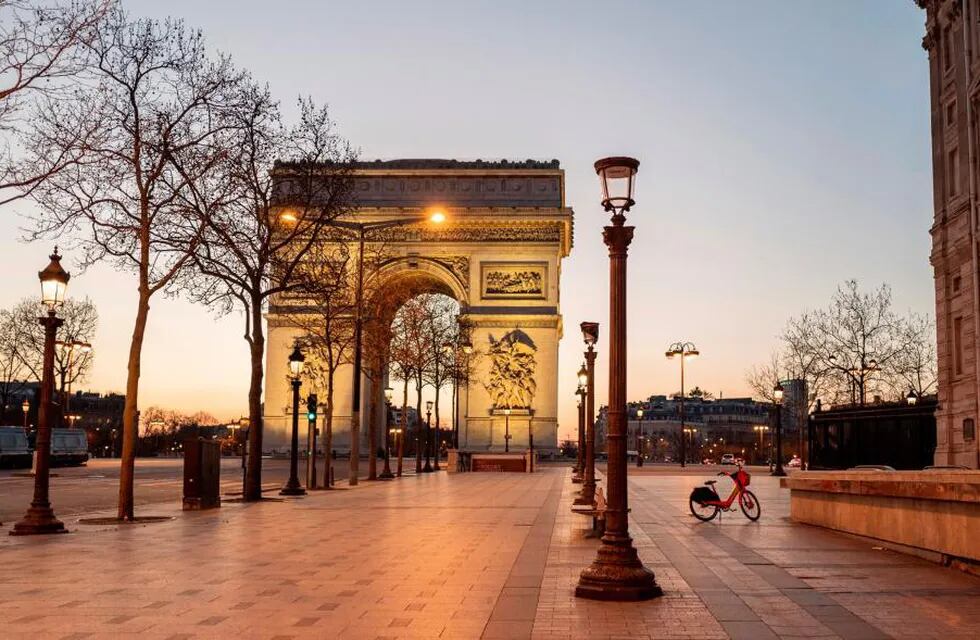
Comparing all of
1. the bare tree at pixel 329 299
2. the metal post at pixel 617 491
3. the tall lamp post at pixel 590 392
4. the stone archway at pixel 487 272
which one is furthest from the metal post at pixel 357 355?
the stone archway at pixel 487 272

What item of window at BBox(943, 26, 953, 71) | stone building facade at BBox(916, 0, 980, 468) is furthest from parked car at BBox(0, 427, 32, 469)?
window at BBox(943, 26, 953, 71)

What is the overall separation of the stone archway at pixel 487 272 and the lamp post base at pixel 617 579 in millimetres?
51893

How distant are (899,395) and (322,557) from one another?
57593 millimetres

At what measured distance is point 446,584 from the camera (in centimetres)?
1112

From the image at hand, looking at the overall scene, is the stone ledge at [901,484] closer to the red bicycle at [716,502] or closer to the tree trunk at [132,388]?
the red bicycle at [716,502]

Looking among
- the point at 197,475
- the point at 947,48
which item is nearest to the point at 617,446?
the point at 197,475

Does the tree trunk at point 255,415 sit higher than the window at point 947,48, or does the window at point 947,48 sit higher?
the window at point 947,48

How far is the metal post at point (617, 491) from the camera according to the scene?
1012cm

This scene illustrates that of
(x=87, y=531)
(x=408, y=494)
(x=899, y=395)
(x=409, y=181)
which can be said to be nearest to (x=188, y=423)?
(x=409, y=181)

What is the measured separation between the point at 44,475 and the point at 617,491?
1114 cm

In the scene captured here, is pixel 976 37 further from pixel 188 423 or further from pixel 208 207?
pixel 188 423

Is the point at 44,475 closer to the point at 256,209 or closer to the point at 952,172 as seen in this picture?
the point at 256,209

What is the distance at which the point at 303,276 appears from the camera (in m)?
26.9

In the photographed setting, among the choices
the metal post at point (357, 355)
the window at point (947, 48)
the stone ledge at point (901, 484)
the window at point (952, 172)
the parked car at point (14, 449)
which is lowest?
the parked car at point (14, 449)
